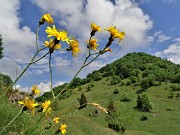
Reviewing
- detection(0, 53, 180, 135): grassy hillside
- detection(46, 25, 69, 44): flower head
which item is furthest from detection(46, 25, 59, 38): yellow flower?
detection(0, 53, 180, 135): grassy hillside

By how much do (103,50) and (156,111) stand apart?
94.6 meters

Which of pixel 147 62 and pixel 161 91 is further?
pixel 147 62

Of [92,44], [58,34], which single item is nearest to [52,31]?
[58,34]

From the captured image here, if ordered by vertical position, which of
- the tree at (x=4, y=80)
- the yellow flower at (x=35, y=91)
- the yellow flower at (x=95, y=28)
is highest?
the tree at (x=4, y=80)

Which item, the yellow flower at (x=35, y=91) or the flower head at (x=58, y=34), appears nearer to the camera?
the flower head at (x=58, y=34)

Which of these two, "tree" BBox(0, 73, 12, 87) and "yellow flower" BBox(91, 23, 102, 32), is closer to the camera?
"yellow flower" BBox(91, 23, 102, 32)

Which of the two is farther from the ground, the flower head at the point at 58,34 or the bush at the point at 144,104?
the bush at the point at 144,104

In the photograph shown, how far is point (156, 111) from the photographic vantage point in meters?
95.0

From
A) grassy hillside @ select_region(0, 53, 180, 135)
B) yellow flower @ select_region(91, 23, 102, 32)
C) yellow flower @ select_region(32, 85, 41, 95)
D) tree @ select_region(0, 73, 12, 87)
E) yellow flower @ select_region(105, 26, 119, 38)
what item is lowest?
yellow flower @ select_region(32, 85, 41, 95)

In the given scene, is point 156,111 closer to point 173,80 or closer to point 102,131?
point 173,80

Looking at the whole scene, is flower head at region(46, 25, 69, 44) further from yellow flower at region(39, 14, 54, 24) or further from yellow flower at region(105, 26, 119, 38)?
yellow flower at region(105, 26, 119, 38)

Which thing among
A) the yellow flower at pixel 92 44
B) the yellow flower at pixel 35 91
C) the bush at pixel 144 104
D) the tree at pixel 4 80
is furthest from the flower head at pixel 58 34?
the bush at pixel 144 104

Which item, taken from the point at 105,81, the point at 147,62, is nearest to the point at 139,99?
the point at 105,81

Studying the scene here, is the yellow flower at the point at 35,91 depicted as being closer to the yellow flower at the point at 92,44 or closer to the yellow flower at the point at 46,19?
the yellow flower at the point at 92,44
